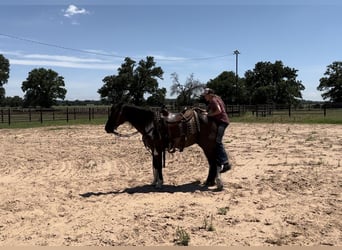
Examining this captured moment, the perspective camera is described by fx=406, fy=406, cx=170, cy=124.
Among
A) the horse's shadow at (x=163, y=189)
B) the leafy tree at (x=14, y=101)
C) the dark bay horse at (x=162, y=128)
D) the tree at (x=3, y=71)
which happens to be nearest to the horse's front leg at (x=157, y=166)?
the dark bay horse at (x=162, y=128)

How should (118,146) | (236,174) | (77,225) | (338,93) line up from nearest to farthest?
(77,225) < (236,174) < (118,146) < (338,93)

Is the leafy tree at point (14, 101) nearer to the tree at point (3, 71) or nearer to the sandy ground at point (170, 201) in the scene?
the tree at point (3, 71)

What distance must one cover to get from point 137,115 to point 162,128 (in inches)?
19.1

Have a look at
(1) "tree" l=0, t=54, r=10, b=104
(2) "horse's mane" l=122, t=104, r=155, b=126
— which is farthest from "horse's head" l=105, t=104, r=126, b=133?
(1) "tree" l=0, t=54, r=10, b=104

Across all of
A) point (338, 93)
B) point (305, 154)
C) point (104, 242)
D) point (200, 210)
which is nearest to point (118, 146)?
point (305, 154)

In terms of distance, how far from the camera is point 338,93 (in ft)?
292

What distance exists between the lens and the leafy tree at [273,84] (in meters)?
81.6

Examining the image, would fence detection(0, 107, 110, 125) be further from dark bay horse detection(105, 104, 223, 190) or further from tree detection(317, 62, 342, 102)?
tree detection(317, 62, 342, 102)

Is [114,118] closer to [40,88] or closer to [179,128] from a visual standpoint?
[179,128]

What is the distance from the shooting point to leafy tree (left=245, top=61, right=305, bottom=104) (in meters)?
81.6

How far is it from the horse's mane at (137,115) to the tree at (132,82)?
73849 millimetres

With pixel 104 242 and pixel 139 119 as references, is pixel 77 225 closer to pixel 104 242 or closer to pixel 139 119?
pixel 104 242

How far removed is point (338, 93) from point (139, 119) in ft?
296

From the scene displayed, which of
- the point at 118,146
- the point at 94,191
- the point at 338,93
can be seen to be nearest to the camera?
the point at 94,191
